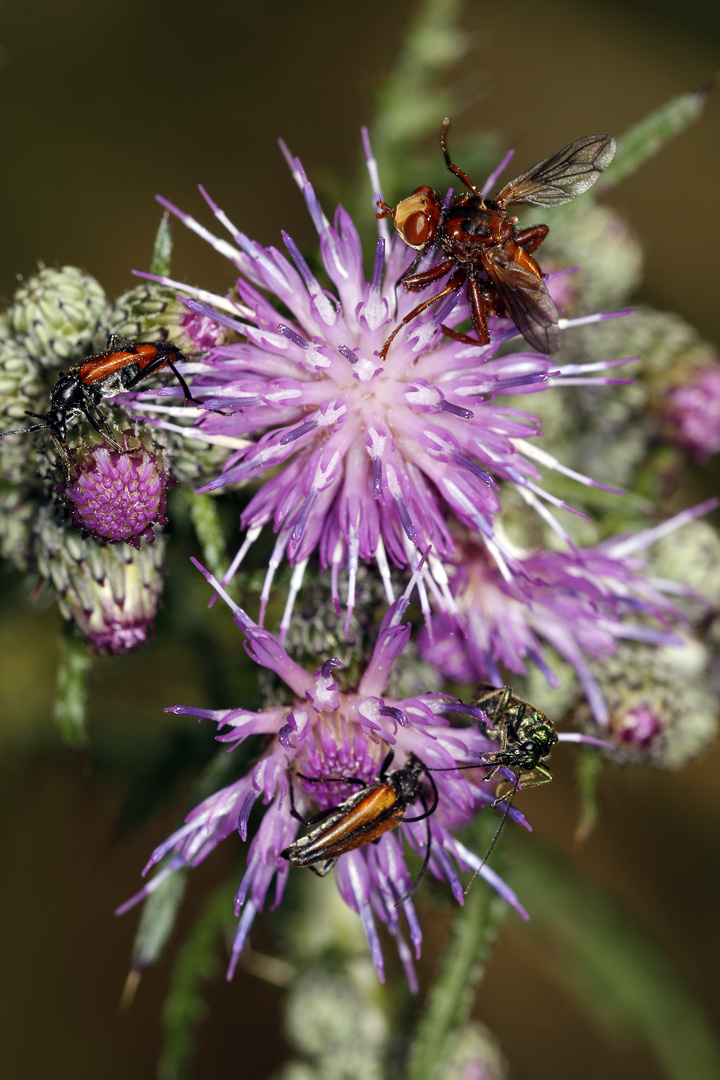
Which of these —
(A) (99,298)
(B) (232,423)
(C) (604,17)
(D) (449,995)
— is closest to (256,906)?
(D) (449,995)

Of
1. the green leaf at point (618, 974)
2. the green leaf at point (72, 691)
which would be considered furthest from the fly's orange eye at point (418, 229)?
the green leaf at point (618, 974)

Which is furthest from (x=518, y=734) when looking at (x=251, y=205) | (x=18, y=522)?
(x=251, y=205)

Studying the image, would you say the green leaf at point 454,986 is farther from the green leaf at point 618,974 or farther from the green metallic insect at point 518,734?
the green leaf at point 618,974

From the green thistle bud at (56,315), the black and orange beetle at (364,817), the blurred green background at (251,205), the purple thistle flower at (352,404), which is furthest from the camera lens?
the blurred green background at (251,205)

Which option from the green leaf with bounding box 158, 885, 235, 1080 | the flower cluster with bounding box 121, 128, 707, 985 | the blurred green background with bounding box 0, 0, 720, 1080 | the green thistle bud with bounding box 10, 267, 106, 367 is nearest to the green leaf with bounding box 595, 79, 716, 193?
the flower cluster with bounding box 121, 128, 707, 985

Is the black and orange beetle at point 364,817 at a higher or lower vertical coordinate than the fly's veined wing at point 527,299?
lower

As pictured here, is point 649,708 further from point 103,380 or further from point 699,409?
point 103,380
